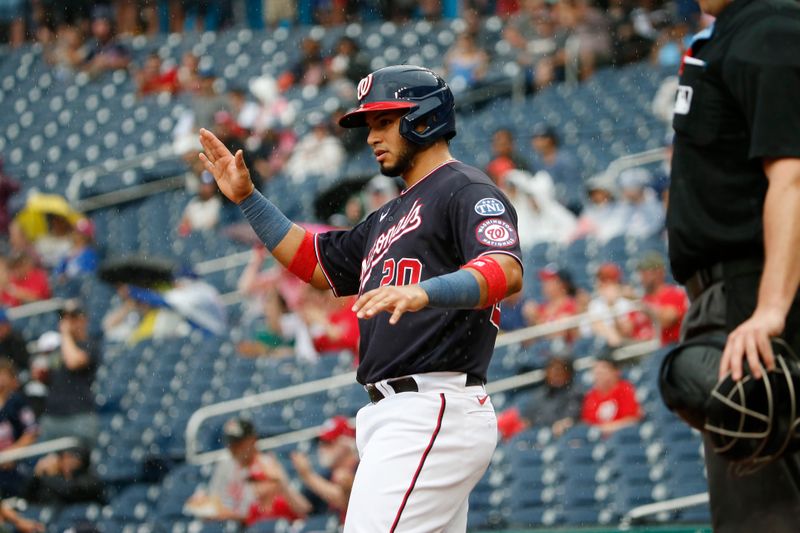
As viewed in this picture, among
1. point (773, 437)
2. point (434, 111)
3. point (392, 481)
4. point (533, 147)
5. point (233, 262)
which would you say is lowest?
point (233, 262)

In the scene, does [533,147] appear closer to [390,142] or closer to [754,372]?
[390,142]

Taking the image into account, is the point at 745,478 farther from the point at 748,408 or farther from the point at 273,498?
the point at 273,498

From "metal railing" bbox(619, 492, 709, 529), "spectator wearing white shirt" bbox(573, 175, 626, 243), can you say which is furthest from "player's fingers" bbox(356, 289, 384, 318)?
"spectator wearing white shirt" bbox(573, 175, 626, 243)

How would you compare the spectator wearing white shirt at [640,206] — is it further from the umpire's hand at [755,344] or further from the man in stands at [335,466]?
the umpire's hand at [755,344]

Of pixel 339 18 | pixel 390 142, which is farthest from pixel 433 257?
pixel 339 18

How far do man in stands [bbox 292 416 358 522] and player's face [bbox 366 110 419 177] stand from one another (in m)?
4.33

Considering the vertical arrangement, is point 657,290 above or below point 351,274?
below

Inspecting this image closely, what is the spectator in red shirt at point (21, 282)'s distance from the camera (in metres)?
12.8

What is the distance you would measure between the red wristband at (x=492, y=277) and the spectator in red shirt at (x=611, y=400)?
4932 millimetres

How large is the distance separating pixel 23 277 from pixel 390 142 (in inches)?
387

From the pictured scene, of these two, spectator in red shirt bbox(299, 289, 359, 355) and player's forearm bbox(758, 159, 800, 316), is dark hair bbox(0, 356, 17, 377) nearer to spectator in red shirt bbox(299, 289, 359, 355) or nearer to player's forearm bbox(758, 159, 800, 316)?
spectator in red shirt bbox(299, 289, 359, 355)

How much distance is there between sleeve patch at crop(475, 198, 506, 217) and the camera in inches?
138

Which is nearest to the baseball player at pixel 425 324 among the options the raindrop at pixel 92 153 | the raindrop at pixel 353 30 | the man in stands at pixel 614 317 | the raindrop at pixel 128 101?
the man in stands at pixel 614 317

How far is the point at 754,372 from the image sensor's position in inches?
104
